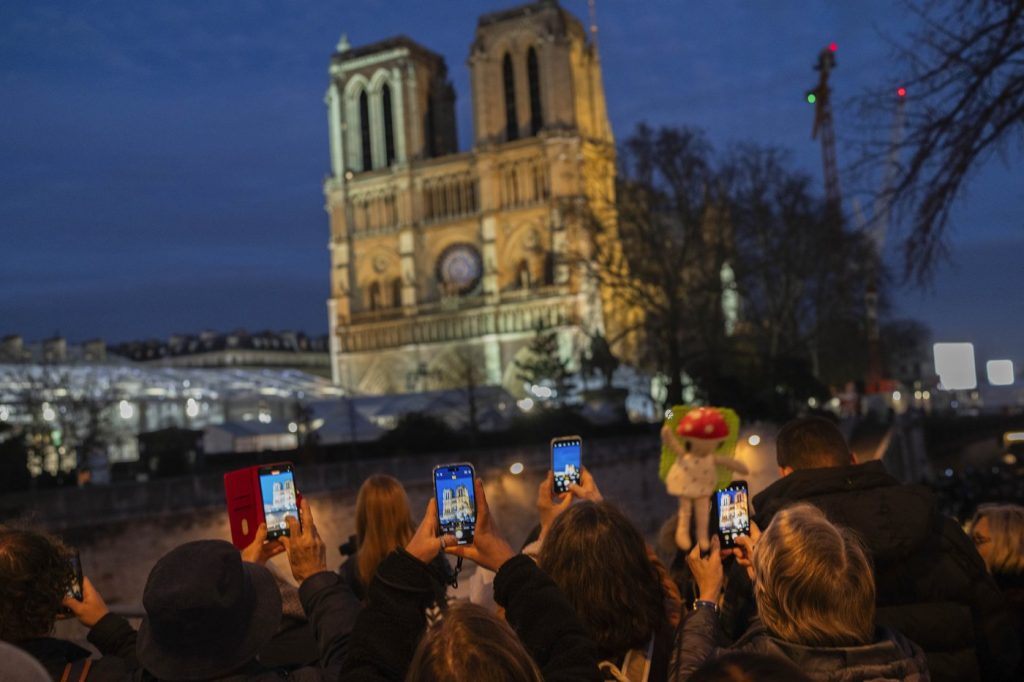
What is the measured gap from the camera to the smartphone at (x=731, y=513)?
434cm

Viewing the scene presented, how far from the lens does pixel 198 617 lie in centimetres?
298

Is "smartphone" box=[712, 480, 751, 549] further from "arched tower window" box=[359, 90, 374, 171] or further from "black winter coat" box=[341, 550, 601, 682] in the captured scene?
"arched tower window" box=[359, 90, 374, 171]

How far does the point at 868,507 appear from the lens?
426 centimetres

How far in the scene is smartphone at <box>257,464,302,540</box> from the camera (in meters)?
4.15

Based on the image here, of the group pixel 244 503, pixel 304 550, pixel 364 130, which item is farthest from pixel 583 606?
pixel 364 130

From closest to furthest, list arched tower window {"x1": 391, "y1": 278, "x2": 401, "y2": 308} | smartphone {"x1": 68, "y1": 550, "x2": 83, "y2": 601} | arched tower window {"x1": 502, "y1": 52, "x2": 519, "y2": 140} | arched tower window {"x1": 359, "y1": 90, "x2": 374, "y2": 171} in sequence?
smartphone {"x1": 68, "y1": 550, "x2": 83, "y2": 601}, arched tower window {"x1": 502, "y1": 52, "x2": 519, "y2": 140}, arched tower window {"x1": 391, "y1": 278, "x2": 401, "y2": 308}, arched tower window {"x1": 359, "y1": 90, "x2": 374, "y2": 171}

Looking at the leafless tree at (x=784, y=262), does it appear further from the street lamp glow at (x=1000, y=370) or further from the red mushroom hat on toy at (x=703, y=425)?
the street lamp glow at (x=1000, y=370)

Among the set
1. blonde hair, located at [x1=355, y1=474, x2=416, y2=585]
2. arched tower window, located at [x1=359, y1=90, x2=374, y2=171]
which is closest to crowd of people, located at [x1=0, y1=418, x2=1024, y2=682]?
blonde hair, located at [x1=355, y1=474, x2=416, y2=585]

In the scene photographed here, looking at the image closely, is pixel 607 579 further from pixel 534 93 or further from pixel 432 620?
pixel 534 93

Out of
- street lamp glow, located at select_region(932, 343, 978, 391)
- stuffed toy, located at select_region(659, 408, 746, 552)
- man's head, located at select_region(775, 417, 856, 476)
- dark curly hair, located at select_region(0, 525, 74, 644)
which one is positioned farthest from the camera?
street lamp glow, located at select_region(932, 343, 978, 391)

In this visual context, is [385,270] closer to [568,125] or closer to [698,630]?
[568,125]

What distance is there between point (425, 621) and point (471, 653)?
2.72 feet

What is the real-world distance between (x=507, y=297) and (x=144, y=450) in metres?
36.2

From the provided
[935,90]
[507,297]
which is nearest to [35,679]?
[935,90]
